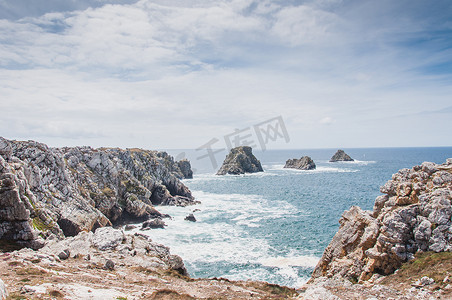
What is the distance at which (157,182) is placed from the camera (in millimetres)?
86812

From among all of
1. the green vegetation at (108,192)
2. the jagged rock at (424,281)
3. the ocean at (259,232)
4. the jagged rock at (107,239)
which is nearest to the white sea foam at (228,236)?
the ocean at (259,232)

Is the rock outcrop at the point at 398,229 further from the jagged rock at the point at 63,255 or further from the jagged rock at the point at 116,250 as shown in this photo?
the jagged rock at the point at 63,255

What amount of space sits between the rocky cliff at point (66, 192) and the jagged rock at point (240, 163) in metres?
74.1

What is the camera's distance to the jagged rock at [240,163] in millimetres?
165000

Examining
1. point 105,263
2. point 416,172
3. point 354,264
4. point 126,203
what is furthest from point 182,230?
point 416,172

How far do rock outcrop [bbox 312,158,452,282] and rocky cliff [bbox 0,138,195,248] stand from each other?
30.5 metres

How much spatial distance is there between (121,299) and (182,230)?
4163cm

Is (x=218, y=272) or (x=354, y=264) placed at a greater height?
(x=354, y=264)

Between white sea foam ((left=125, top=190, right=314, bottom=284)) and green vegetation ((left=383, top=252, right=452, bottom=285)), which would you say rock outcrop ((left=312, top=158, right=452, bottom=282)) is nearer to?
green vegetation ((left=383, top=252, right=452, bottom=285))

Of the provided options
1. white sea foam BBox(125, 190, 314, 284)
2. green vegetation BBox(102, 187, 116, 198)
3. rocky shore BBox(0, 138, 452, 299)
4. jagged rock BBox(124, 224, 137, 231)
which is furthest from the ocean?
green vegetation BBox(102, 187, 116, 198)

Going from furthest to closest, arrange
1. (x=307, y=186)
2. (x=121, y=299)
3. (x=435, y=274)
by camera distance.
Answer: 1. (x=307, y=186)
2. (x=435, y=274)
3. (x=121, y=299)

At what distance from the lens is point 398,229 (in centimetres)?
2183

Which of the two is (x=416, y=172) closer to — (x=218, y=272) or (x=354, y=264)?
(x=354, y=264)

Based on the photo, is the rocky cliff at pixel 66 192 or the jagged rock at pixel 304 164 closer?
the rocky cliff at pixel 66 192
